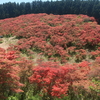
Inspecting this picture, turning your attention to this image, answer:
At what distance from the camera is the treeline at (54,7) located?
1298 inches

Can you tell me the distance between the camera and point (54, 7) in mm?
38219

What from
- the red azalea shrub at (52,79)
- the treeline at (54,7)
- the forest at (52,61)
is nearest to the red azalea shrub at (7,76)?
the forest at (52,61)

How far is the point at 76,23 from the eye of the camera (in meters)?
22.7

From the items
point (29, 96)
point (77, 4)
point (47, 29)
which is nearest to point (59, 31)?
point (47, 29)

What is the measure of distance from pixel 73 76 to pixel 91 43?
377 inches

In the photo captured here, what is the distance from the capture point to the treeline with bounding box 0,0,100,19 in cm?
3297

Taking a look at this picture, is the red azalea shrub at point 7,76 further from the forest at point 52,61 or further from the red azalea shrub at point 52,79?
the red azalea shrub at point 52,79

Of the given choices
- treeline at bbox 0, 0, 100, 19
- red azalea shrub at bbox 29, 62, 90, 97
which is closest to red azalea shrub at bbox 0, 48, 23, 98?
red azalea shrub at bbox 29, 62, 90, 97

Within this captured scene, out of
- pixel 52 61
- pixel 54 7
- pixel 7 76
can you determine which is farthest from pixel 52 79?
pixel 54 7

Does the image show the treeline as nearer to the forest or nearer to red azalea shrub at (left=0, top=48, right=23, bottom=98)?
the forest

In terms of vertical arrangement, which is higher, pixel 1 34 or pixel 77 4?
pixel 77 4

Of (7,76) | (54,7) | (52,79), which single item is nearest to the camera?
(7,76)

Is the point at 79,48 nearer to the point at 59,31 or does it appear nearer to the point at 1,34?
the point at 59,31

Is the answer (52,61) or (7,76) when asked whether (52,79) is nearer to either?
(7,76)
